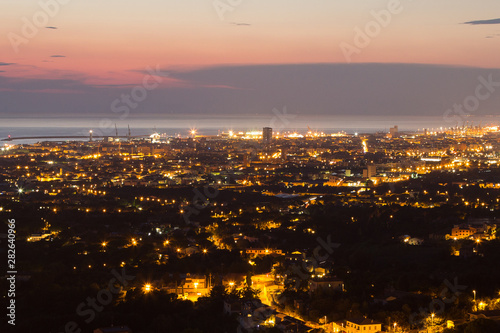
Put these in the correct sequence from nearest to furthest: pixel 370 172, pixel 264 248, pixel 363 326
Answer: pixel 363 326
pixel 264 248
pixel 370 172

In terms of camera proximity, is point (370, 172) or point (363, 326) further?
point (370, 172)

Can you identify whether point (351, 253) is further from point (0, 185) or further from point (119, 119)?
point (119, 119)

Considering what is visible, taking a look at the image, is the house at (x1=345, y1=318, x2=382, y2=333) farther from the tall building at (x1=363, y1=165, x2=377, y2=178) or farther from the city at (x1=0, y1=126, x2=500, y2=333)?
the tall building at (x1=363, y1=165, x2=377, y2=178)

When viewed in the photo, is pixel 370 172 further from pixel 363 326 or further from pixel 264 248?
pixel 363 326

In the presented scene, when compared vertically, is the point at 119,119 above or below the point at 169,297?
above

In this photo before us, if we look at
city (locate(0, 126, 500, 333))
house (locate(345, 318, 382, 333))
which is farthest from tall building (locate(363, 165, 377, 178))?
house (locate(345, 318, 382, 333))

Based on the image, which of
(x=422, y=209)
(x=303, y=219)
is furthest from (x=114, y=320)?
(x=422, y=209)

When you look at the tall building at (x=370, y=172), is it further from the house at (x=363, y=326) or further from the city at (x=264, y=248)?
the house at (x=363, y=326)

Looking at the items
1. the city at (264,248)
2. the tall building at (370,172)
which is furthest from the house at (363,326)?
the tall building at (370,172)

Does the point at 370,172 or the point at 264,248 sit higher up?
the point at 370,172

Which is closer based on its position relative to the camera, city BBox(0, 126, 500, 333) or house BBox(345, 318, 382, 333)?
house BBox(345, 318, 382, 333)

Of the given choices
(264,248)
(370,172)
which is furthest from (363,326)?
(370,172)
